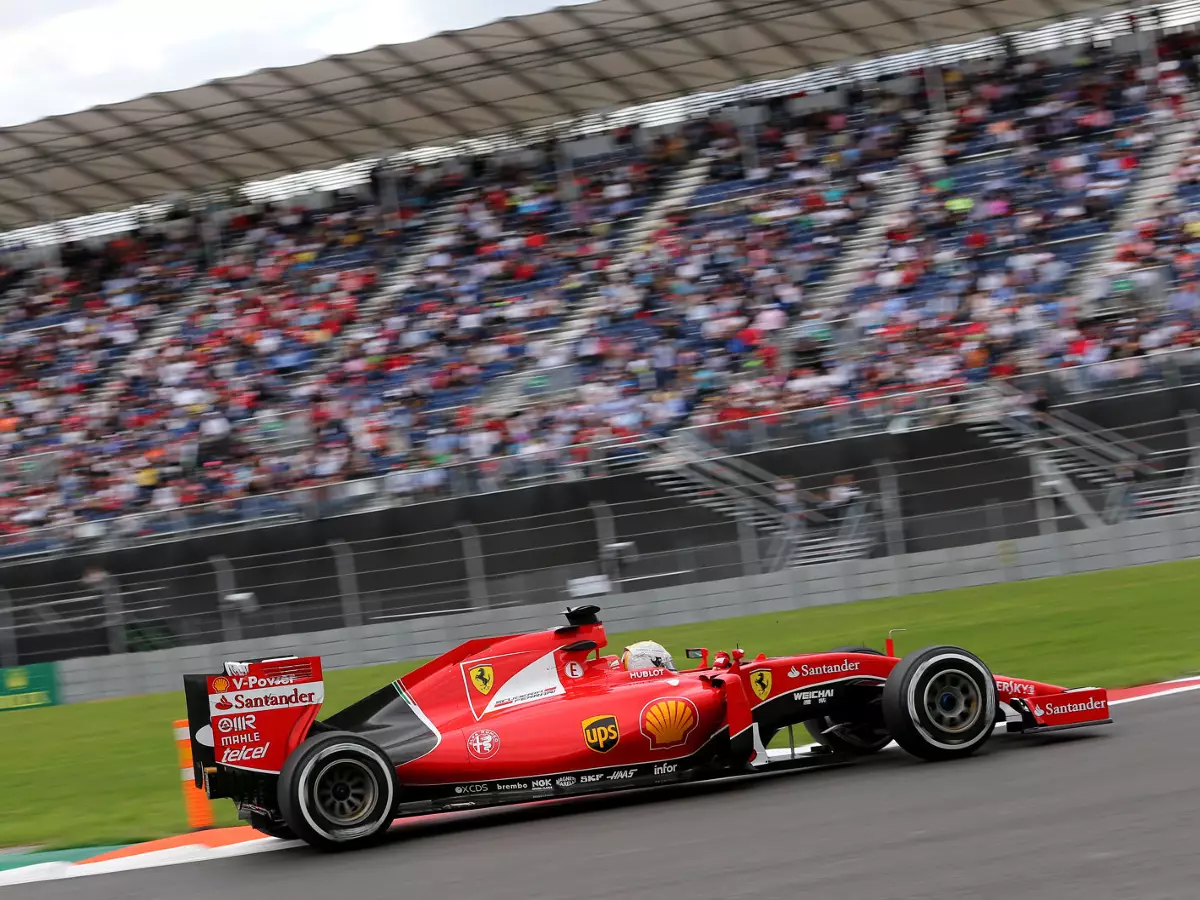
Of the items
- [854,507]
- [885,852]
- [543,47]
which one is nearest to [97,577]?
[854,507]

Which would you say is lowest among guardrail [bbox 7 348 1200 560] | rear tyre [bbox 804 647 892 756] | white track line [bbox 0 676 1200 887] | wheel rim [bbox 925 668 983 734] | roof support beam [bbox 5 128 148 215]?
white track line [bbox 0 676 1200 887]

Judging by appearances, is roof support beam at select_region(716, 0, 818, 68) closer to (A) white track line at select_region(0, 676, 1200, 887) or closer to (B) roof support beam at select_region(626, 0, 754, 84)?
(B) roof support beam at select_region(626, 0, 754, 84)

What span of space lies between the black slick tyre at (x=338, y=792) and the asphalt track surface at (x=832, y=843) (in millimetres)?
118

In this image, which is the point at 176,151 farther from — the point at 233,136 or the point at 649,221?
the point at 649,221

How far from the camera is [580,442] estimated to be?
18344mm

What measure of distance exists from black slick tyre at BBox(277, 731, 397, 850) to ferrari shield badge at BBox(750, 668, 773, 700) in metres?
1.82

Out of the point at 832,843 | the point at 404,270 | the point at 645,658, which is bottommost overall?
the point at 832,843

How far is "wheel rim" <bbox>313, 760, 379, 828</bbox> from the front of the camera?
6844mm

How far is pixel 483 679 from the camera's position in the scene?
739 centimetres

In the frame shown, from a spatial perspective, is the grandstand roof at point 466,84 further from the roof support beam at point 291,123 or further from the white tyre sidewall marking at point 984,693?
the white tyre sidewall marking at point 984,693

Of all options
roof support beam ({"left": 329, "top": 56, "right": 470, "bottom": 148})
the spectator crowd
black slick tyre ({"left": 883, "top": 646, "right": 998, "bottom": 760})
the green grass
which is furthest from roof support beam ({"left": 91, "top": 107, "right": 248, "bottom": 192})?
black slick tyre ({"left": 883, "top": 646, "right": 998, "bottom": 760})

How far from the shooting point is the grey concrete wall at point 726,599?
15.9 m

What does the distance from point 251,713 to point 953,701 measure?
133 inches

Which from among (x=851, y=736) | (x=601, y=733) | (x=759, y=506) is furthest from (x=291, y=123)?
(x=601, y=733)
